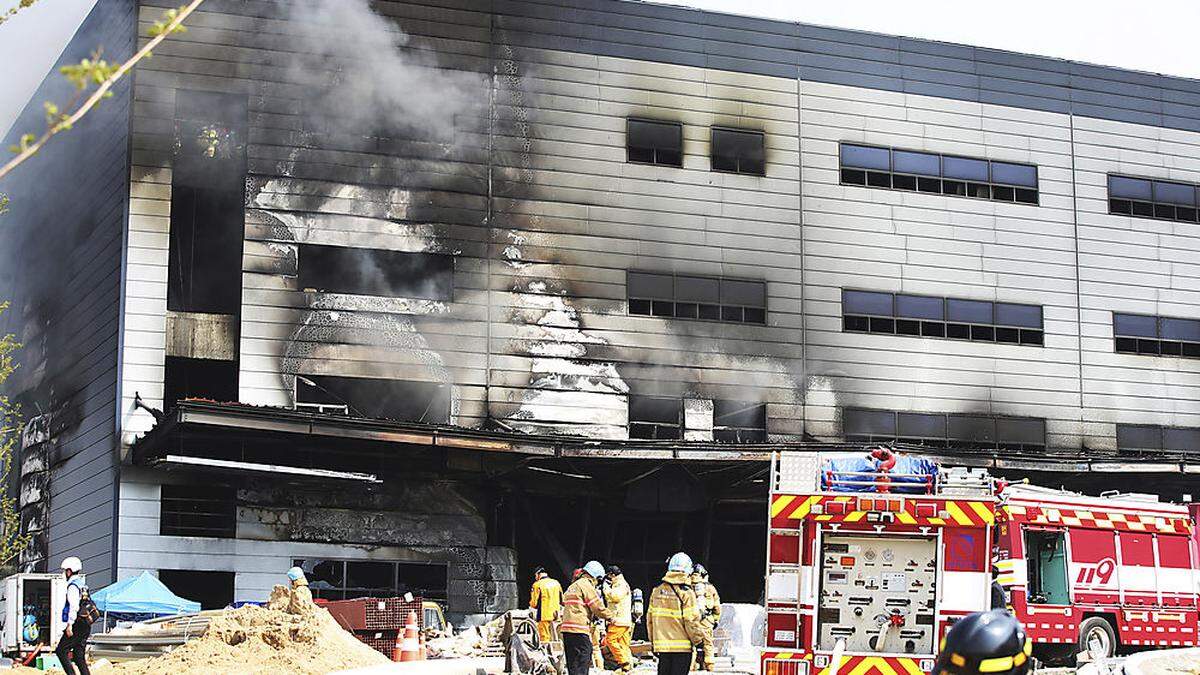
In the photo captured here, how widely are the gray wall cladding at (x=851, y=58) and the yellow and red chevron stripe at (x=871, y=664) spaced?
21141 mm

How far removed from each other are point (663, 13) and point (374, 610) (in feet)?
52.8

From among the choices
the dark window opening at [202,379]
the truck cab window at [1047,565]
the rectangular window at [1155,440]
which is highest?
the dark window opening at [202,379]

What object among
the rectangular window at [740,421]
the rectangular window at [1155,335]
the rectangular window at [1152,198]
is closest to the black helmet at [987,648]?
the rectangular window at [740,421]

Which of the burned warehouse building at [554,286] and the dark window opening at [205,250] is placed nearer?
the burned warehouse building at [554,286]

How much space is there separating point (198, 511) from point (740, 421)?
37.3 feet

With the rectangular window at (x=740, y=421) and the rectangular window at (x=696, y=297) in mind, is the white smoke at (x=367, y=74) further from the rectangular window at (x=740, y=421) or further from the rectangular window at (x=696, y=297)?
the rectangular window at (x=740, y=421)

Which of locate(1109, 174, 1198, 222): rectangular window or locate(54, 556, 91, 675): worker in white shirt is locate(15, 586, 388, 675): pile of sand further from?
locate(1109, 174, 1198, 222): rectangular window

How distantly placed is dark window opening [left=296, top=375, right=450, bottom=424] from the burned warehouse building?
7cm

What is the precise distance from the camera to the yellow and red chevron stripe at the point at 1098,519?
2241 cm

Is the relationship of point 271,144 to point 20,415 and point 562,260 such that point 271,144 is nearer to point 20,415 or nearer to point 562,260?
point 562,260

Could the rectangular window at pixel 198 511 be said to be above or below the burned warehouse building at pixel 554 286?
below

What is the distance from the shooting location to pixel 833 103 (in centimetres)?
3631

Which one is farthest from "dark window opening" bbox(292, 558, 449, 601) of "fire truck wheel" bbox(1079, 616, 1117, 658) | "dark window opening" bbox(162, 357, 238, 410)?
"fire truck wheel" bbox(1079, 616, 1117, 658)

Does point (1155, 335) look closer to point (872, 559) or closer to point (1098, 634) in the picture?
point (1098, 634)
